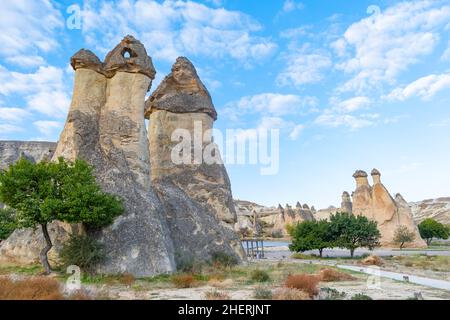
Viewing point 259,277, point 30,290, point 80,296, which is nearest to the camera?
point 30,290

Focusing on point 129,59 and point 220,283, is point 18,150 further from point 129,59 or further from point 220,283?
point 220,283

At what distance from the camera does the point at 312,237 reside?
32344 mm

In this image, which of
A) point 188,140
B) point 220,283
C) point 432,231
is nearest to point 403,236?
point 432,231

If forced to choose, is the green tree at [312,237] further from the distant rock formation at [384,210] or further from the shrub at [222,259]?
the distant rock formation at [384,210]

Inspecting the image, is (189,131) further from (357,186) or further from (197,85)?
(357,186)

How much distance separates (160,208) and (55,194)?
540 cm

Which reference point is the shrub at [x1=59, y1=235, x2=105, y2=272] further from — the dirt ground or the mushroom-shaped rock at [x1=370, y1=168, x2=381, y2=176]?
the mushroom-shaped rock at [x1=370, y1=168, x2=381, y2=176]

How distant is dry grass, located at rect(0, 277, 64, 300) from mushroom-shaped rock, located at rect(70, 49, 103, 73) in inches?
492

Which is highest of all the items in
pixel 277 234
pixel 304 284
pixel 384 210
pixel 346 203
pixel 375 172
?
pixel 375 172

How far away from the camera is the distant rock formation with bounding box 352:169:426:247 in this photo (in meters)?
47.0

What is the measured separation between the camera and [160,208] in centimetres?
1855

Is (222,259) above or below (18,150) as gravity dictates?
below

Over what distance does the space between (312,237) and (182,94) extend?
16666 millimetres

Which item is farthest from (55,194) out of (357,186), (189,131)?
(357,186)
